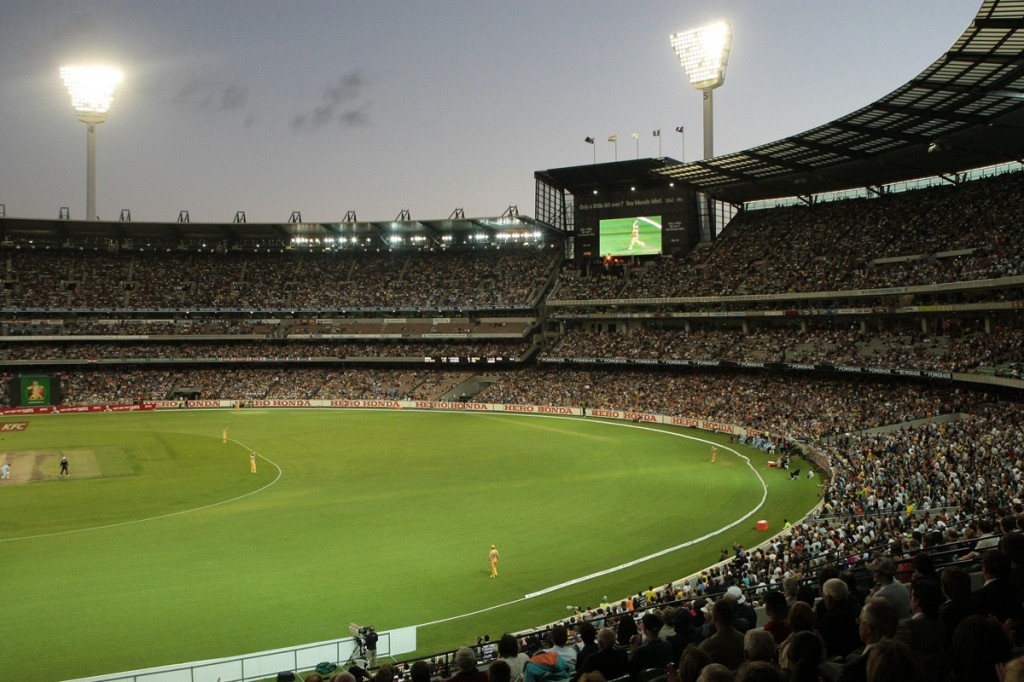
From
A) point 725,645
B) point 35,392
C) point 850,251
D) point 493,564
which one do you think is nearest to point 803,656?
point 725,645

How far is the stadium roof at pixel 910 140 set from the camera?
34.3m

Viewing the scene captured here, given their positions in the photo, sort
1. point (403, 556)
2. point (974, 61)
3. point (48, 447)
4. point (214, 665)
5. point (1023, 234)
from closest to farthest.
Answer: point (214, 665) < point (403, 556) < point (974, 61) < point (1023, 234) < point (48, 447)

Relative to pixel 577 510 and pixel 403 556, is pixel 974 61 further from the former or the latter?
pixel 403 556

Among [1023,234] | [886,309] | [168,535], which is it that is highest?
[1023,234]

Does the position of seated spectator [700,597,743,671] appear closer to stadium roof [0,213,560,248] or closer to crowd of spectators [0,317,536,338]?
crowd of spectators [0,317,536,338]

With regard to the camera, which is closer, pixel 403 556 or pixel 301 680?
pixel 301 680

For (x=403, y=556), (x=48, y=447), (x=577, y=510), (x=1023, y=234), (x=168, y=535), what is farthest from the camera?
(x=48, y=447)

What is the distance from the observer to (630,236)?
7875 cm

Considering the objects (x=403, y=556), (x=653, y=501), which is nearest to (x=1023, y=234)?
(x=653, y=501)

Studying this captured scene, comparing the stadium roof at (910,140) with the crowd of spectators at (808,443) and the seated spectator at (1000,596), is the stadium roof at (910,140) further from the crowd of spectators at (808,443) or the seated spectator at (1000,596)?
the seated spectator at (1000,596)

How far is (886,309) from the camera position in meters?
53.4

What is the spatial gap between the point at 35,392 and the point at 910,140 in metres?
82.3

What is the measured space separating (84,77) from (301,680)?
91.8 m

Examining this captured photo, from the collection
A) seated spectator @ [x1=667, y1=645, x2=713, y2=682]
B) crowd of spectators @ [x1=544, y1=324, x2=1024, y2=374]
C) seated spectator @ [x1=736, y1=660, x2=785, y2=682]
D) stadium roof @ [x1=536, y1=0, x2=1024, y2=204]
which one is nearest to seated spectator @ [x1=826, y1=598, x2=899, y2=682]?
seated spectator @ [x1=667, y1=645, x2=713, y2=682]
